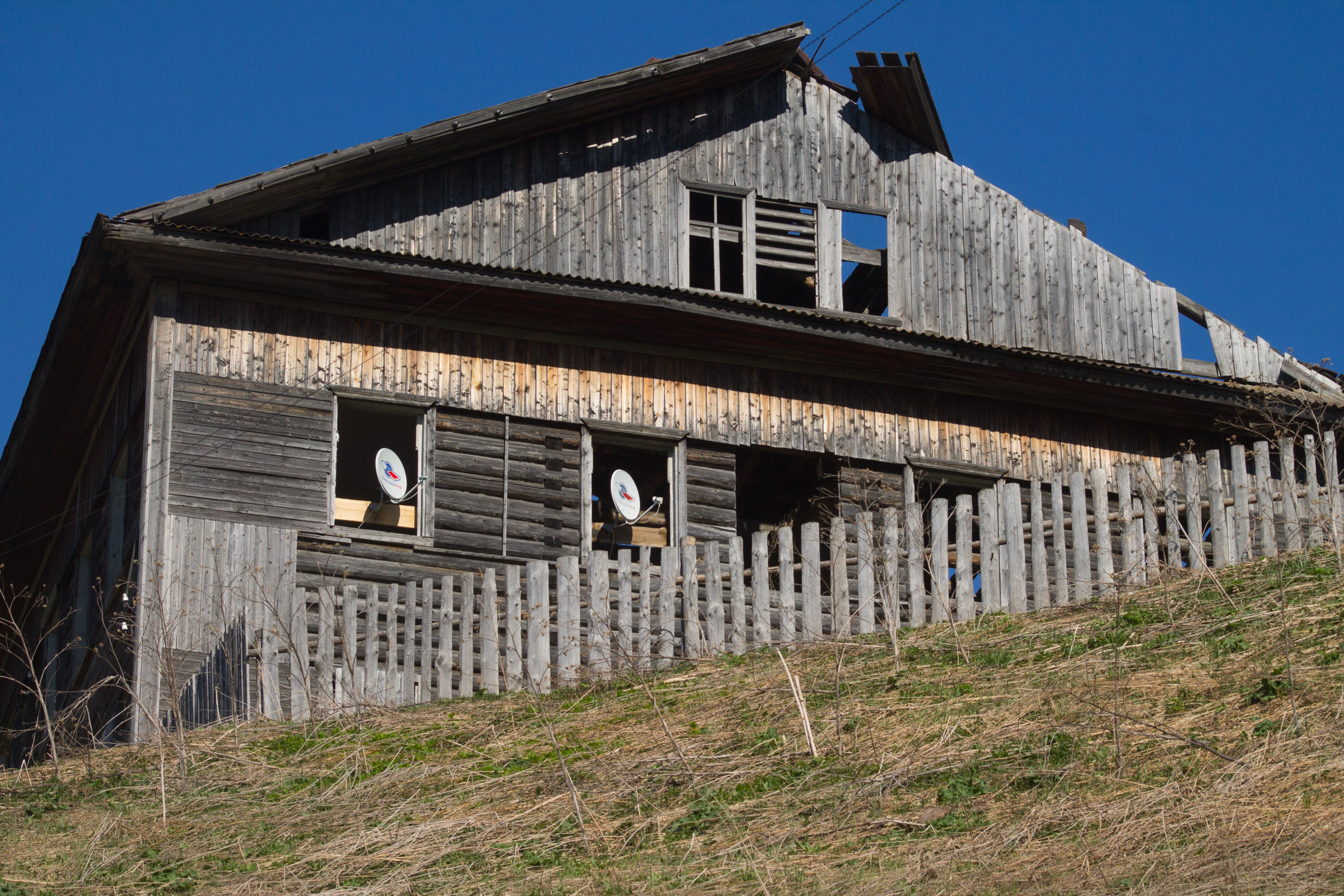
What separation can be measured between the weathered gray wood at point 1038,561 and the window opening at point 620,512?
5.35 meters

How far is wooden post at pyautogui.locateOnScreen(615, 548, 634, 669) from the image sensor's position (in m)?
12.0

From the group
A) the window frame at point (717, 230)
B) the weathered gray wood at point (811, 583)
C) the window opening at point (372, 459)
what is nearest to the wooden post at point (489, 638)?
the weathered gray wood at point (811, 583)

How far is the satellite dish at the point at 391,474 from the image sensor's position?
15.9m

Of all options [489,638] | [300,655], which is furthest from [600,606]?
[300,655]

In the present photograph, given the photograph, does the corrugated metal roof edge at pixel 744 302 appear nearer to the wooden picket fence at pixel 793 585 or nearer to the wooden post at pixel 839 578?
the wooden picket fence at pixel 793 585

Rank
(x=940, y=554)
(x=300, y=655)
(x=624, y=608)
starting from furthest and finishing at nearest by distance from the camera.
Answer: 1. (x=624, y=608)
2. (x=300, y=655)
3. (x=940, y=554)

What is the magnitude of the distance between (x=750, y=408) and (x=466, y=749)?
30.0ft

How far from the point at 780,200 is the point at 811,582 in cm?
806

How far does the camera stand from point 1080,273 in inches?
802

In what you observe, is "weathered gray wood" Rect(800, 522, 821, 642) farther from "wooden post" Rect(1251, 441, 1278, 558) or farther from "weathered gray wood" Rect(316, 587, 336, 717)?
"weathered gray wood" Rect(316, 587, 336, 717)

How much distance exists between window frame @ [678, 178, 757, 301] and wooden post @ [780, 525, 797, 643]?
243 inches

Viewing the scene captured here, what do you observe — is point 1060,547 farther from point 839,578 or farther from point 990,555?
point 839,578

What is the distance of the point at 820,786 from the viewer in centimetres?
812

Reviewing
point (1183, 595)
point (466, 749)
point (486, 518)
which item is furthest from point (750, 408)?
point (466, 749)
